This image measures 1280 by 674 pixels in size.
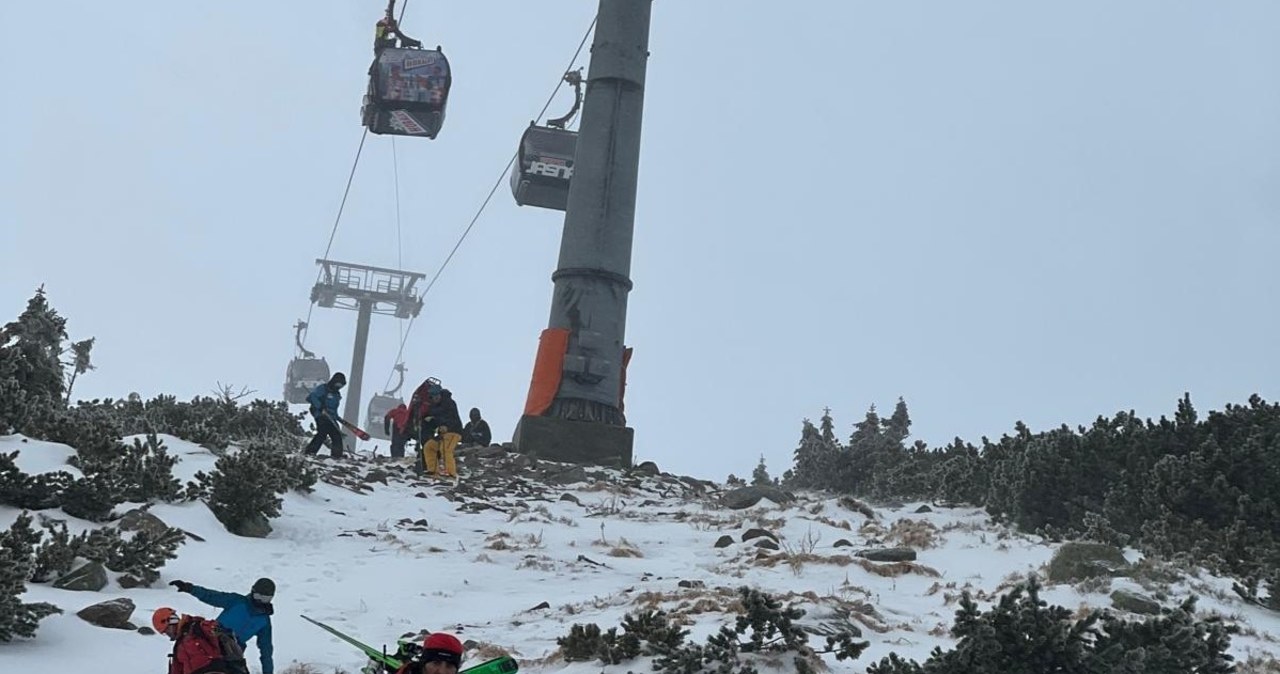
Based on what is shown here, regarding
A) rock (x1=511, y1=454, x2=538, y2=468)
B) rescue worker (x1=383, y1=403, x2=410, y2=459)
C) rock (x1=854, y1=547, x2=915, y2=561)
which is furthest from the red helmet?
rescue worker (x1=383, y1=403, x2=410, y2=459)

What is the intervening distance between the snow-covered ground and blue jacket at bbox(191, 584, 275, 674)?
66cm

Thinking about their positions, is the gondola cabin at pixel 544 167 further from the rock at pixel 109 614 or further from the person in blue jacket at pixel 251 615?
the person in blue jacket at pixel 251 615

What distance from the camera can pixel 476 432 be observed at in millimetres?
26984

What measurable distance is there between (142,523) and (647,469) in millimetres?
13576

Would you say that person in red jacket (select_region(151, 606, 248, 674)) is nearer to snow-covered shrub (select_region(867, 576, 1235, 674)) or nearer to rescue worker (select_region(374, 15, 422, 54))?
snow-covered shrub (select_region(867, 576, 1235, 674))

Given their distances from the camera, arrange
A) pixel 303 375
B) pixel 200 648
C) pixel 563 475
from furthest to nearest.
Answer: pixel 303 375 < pixel 563 475 < pixel 200 648

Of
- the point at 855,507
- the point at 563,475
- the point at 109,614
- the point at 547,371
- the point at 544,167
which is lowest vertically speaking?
the point at 109,614

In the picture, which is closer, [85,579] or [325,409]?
[85,579]

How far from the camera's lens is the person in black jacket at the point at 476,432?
1053 inches

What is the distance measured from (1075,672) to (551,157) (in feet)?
113

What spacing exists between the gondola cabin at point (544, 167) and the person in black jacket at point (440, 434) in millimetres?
19691

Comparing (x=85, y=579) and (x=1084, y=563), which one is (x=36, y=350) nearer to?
(x=85, y=579)

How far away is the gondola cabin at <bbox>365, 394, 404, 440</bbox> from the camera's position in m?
80.2

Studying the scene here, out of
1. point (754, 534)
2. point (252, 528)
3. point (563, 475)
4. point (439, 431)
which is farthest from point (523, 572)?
point (563, 475)
